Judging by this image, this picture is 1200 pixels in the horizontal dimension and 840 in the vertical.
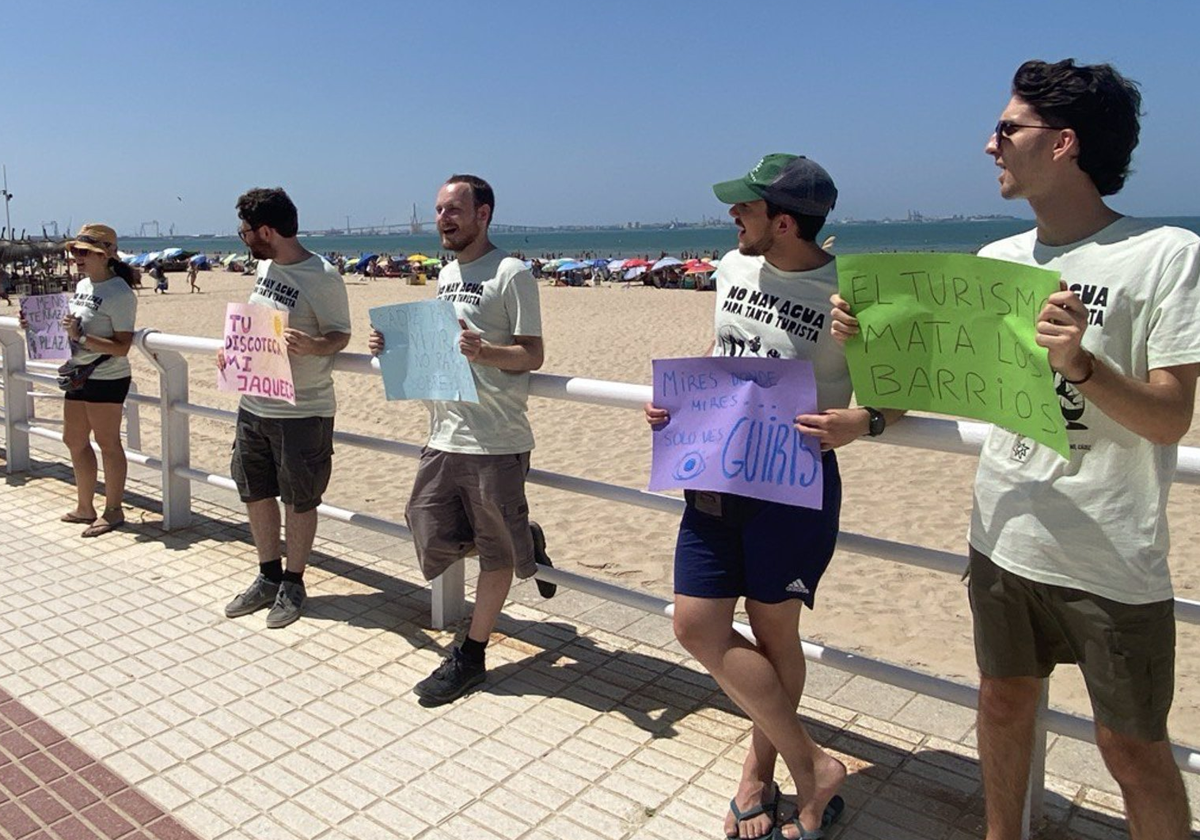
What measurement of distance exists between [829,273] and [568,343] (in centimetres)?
1835

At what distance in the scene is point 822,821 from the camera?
2889 mm

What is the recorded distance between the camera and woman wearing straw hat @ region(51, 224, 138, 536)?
5.57 meters

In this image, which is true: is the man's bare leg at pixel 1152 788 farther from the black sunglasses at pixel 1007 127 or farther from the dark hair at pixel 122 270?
the dark hair at pixel 122 270

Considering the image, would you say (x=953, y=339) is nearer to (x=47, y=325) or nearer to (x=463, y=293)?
(x=463, y=293)

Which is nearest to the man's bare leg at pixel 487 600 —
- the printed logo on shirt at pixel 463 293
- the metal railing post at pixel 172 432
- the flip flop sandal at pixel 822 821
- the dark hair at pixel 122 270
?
the printed logo on shirt at pixel 463 293

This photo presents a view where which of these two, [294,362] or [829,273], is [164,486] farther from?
[829,273]

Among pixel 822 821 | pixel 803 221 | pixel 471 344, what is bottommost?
pixel 822 821

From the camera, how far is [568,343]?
68.8ft

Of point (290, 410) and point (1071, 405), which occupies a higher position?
point (1071, 405)

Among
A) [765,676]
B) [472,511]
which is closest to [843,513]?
[472,511]

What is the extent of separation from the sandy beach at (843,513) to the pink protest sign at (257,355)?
1265 mm

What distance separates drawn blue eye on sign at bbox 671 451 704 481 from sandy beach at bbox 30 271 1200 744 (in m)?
2.51

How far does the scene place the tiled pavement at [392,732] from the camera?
119 inches

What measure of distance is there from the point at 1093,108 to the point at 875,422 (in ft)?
3.06
